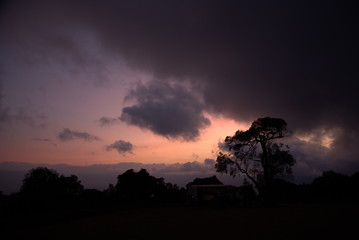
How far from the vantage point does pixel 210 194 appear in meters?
32.0

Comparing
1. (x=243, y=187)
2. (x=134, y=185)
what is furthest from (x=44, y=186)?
(x=243, y=187)

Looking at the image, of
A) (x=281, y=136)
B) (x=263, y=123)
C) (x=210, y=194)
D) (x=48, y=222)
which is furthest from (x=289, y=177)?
(x=48, y=222)

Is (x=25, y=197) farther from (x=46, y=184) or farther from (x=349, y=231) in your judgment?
(x=349, y=231)

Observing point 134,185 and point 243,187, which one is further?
point 134,185

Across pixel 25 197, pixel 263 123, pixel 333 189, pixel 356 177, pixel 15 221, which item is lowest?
pixel 15 221

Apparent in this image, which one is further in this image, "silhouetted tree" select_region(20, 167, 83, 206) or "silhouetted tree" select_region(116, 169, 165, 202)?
"silhouetted tree" select_region(116, 169, 165, 202)

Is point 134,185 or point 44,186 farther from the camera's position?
point 134,185

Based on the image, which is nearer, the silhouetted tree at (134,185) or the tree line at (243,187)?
the tree line at (243,187)

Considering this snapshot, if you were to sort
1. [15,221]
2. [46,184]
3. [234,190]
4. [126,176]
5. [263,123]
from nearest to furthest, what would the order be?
[15,221] < [234,190] < [263,123] < [46,184] < [126,176]

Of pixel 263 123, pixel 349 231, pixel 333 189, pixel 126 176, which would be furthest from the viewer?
pixel 126 176

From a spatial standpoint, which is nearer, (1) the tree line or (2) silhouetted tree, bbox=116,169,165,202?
(1) the tree line

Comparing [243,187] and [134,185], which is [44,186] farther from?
[243,187]

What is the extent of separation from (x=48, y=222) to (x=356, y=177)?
160 ft

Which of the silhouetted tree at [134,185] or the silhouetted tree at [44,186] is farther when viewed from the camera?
the silhouetted tree at [134,185]
